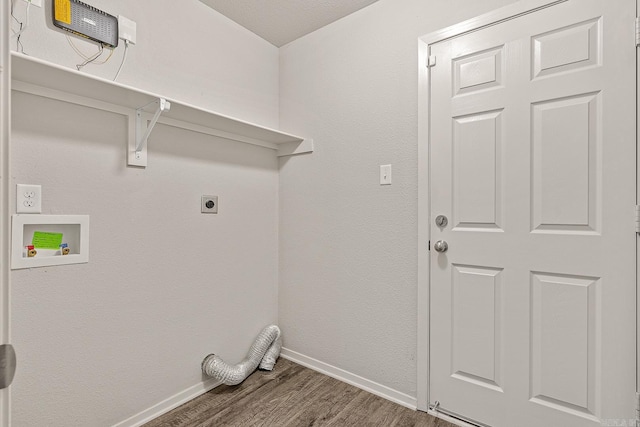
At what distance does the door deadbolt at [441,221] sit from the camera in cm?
164

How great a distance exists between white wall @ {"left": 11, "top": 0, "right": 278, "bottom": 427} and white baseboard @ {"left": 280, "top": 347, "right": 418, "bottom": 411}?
334 mm

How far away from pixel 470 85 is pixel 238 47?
153 cm

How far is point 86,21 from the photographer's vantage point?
141cm

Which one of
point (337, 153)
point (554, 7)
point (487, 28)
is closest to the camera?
point (554, 7)

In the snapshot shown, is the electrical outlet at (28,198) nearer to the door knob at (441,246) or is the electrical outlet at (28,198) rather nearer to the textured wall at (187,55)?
the textured wall at (187,55)

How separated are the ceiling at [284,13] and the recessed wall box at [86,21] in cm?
65

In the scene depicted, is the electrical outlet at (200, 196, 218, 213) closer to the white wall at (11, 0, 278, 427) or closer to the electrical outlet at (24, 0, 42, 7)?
the white wall at (11, 0, 278, 427)

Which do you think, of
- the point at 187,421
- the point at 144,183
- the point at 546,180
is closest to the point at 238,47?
the point at 144,183

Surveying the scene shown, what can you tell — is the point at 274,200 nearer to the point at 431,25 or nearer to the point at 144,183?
the point at 144,183

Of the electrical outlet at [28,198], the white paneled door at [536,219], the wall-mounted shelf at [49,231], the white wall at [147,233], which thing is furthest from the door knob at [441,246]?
the electrical outlet at [28,198]

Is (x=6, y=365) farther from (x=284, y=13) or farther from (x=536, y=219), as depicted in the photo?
(x=284, y=13)

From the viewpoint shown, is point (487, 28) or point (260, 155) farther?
point (260, 155)

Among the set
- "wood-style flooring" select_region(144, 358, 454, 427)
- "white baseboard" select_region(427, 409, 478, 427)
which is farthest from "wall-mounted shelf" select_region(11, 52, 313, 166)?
"white baseboard" select_region(427, 409, 478, 427)

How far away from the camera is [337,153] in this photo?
206 cm
